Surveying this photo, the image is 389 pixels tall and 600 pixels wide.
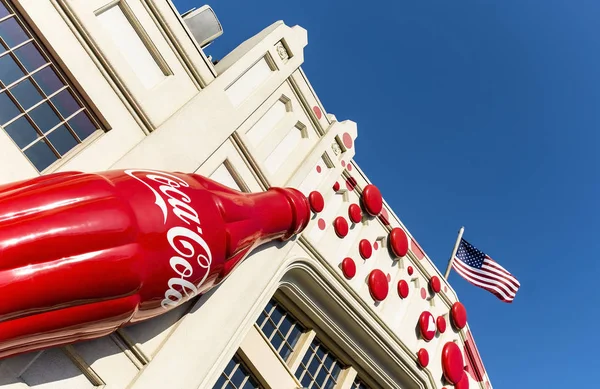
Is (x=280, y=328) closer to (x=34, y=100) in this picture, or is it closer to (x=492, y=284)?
(x=34, y=100)

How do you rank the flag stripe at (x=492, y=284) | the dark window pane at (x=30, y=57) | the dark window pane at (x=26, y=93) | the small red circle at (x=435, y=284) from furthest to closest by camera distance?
the flag stripe at (x=492, y=284) → the small red circle at (x=435, y=284) → the dark window pane at (x=30, y=57) → the dark window pane at (x=26, y=93)

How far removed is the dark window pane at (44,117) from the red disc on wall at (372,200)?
377 inches

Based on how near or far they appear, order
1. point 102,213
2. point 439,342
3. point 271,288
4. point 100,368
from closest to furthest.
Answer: point 102,213 → point 100,368 → point 271,288 → point 439,342

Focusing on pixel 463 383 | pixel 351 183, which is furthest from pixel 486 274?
pixel 351 183

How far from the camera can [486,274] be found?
16953 mm

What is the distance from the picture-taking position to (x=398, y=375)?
14.5 m

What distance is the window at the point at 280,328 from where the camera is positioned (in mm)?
11656

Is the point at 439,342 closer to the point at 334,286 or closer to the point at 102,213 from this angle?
the point at 334,286

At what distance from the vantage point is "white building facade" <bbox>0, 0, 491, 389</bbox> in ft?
24.6

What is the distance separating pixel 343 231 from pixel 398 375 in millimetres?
5422

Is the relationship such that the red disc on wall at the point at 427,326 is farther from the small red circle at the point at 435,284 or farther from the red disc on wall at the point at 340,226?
the red disc on wall at the point at 340,226

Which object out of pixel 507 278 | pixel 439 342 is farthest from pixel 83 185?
pixel 507 278

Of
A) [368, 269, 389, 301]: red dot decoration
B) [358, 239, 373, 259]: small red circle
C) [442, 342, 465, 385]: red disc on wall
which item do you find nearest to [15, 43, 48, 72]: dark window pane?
[358, 239, 373, 259]: small red circle

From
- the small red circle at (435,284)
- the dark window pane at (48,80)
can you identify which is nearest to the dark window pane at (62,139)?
the dark window pane at (48,80)
